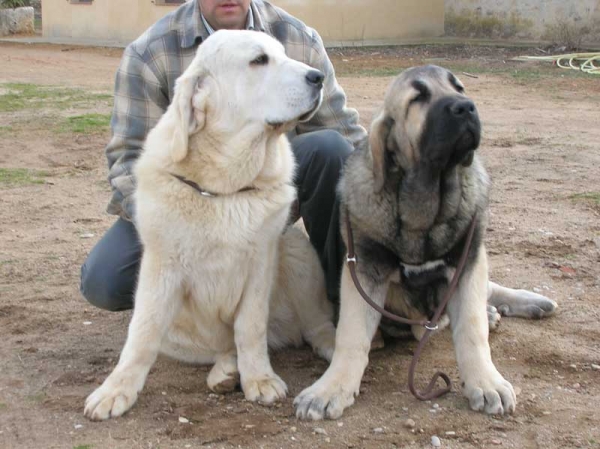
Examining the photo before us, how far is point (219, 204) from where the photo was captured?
10.2ft

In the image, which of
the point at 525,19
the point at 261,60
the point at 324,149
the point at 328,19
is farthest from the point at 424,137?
the point at 525,19

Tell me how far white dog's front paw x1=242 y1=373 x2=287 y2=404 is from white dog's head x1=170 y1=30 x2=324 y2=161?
0.85 metres

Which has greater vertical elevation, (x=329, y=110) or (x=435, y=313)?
(x=329, y=110)

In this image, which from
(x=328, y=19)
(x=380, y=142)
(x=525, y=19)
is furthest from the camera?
(x=328, y=19)

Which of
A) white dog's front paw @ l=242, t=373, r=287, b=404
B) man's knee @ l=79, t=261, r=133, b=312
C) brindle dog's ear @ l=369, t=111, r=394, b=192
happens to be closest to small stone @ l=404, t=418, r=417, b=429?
white dog's front paw @ l=242, t=373, r=287, b=404

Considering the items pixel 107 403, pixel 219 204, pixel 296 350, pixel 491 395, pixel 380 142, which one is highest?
pixel 380 142

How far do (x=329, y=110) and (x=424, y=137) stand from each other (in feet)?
3.65

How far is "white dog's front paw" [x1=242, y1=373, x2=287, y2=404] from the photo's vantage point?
10.3 ft

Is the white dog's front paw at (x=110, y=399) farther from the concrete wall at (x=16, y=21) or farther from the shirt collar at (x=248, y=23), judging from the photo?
the concrete wall at (x=16, y=21)

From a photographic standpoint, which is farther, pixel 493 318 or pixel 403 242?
pixel 493 318

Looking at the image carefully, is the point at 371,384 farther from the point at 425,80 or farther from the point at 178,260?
the point at 425,80

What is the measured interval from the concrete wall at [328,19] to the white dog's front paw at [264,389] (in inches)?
539

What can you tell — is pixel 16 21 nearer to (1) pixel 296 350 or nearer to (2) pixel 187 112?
(1) pixel 296 350

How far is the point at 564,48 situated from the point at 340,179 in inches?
503
